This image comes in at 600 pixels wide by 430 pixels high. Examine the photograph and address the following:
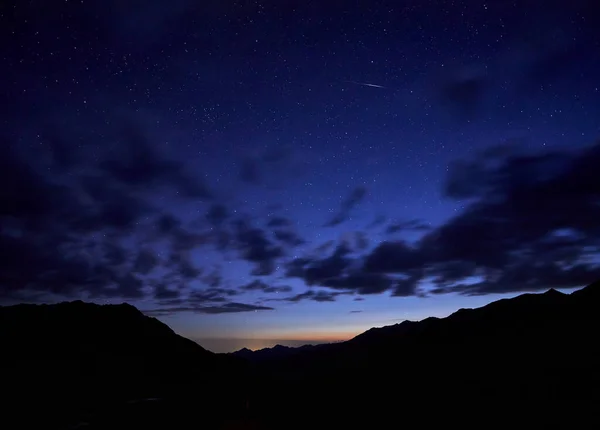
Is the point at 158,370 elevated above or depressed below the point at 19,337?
below

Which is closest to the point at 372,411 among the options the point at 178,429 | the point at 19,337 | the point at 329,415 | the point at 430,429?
the point at 329,415

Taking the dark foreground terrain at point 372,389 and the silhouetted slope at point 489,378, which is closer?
the dark foreground terrain at point 372,389

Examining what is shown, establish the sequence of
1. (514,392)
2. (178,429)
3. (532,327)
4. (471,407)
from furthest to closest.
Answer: (532,327) < (514,392) < (471,407) < (178,429)

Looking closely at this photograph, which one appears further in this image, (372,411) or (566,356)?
(566,356)

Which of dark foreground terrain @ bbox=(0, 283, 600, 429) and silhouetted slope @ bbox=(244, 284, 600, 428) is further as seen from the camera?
silhouetted slope @ bbox=(244, 284, 600, 428)

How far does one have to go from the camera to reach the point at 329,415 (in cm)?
7269

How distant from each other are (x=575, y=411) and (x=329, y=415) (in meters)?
51.4

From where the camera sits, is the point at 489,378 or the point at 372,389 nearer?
the point at 489,378

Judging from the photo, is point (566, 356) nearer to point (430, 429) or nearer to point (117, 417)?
point (430, 429)

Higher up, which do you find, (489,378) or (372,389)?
(489,378)

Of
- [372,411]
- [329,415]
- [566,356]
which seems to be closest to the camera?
[329,415]

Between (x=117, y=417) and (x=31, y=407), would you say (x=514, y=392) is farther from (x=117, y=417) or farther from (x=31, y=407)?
(x=31, y=407)

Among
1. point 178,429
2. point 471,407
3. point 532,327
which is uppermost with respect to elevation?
point 532,327

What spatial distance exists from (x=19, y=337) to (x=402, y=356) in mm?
205136
